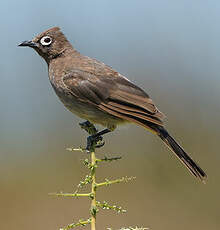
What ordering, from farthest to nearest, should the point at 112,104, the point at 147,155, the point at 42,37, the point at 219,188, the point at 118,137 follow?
the point at 118,137
the point at 147,155
the point at 219,188
the point at 42,37
the point at 112,104

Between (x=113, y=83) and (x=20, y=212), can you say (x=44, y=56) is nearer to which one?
(x=113, y=83)

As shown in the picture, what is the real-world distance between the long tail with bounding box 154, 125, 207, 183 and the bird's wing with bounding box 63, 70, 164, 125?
160mm

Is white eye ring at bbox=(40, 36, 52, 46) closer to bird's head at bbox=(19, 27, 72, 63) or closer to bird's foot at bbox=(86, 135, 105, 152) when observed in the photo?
bird's head at bbox=(19, 27, 72, 63)

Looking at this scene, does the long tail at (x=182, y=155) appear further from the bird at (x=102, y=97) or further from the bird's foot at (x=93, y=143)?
the bird's foot at (x=93, y=143)

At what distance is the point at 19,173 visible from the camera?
1029cm

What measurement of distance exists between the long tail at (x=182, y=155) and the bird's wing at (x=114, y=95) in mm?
160

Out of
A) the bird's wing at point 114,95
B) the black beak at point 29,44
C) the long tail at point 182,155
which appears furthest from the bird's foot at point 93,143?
the black beak at point 29,44

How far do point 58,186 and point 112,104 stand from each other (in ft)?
13.2

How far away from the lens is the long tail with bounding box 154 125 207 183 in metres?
5.47

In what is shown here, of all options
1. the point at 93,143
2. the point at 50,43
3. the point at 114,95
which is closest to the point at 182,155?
the point at 114,95

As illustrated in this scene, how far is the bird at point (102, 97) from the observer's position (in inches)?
223

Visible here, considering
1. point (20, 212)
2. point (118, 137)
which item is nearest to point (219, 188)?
point (118, 137)

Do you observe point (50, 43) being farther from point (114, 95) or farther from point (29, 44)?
point (114, 95)

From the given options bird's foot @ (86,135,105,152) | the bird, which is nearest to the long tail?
the bird
